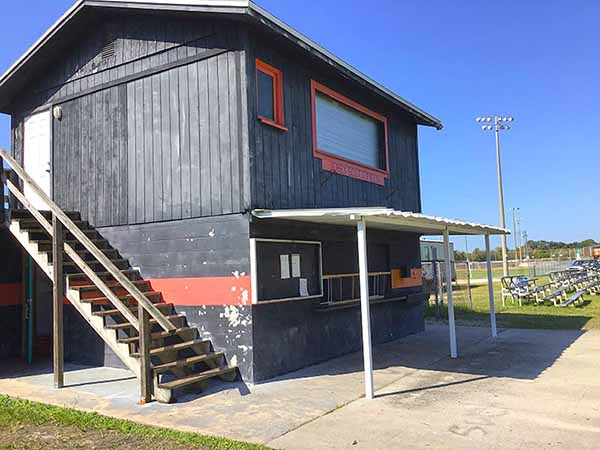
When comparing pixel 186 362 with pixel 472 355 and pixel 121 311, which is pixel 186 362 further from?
pixel 472 355

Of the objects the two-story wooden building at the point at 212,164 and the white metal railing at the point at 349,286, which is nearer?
the two-story wooden building at the point at 212,164

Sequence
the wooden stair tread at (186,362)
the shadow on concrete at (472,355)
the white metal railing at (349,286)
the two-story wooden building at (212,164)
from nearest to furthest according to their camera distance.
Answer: the wooden stair tread at (186,362)
the two-story wooden building at (212,164)
the shadow on concrete at (472,355)
the white metal railing at (349,286)

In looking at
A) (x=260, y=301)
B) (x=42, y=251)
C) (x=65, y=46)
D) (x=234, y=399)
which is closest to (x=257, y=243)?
(x=260, y=301)

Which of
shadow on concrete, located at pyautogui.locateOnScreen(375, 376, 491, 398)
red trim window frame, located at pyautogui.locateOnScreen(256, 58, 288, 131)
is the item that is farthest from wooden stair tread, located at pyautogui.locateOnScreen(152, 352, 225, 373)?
red trim window frame, located at pyautogui.locateOnScreen(256, 58, 288, 131)

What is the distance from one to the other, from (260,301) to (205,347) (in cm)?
106

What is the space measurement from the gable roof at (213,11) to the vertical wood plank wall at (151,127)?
46cm

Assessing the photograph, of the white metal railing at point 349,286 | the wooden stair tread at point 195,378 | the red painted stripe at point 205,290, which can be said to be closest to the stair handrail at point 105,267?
the wooden stair tread at point 195,378

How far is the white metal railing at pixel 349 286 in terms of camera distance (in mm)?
9188

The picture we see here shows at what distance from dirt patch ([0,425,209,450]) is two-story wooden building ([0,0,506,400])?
2322 mm

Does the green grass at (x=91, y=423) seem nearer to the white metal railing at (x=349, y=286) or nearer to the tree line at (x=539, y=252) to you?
the white metal railing at (x=349, y=286)

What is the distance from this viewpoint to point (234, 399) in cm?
643

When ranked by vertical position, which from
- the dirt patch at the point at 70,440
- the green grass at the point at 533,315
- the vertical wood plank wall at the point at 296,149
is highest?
the vertical wood plank wall at the point at 296,149

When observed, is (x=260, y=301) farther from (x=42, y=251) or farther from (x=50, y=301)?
(x=50, y=301)

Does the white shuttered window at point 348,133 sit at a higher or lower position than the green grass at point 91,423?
higher
